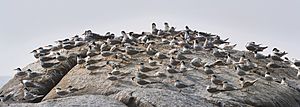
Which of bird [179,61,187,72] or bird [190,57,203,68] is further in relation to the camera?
bird [190,57,203,68]

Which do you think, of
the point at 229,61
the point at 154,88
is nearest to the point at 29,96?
the point at 154,88

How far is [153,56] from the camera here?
3616cm

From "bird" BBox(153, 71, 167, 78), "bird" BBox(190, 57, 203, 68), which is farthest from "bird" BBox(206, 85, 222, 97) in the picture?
"bird" BBox(190, 57, 203, 68)

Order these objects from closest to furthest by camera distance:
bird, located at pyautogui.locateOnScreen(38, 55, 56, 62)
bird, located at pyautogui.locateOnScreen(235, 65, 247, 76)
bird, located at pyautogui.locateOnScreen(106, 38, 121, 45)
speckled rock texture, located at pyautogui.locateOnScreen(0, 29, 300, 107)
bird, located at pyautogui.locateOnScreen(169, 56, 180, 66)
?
speckled rock texture, located at pyautogui.locateOnScreen(0, 29, 300, 107)
bird, located at pyautogui.locateOnScreen(235, 65, 247, 76)
bird, located at pyautogui.locateOnScreen(169, 56, 180, 66)
bird, located at pyautogui.locateOnScreen(38, 55, 56, 62)
bird, located at pyautogui.locateOnScreen(106, 38, 121, 45)

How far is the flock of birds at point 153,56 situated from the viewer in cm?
3206

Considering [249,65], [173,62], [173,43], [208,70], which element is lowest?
[249,65]

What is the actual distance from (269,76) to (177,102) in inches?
355

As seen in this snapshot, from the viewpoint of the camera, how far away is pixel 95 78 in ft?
106

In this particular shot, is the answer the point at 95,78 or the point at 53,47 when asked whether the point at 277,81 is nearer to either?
the point at 95,78

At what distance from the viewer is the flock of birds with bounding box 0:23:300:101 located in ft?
105

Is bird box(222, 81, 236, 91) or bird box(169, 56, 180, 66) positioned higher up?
bird box(169, 56, 180, 66)

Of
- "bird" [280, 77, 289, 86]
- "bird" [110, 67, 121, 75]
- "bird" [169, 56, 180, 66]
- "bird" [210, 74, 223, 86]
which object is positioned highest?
"bird" [169, 56, 180, 66]

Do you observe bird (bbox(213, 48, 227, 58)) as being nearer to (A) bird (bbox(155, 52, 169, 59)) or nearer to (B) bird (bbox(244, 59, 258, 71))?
(B) bird (bbox(244, 59, 258, 71))

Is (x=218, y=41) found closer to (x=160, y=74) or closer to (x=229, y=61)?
(x=229, y=61)
